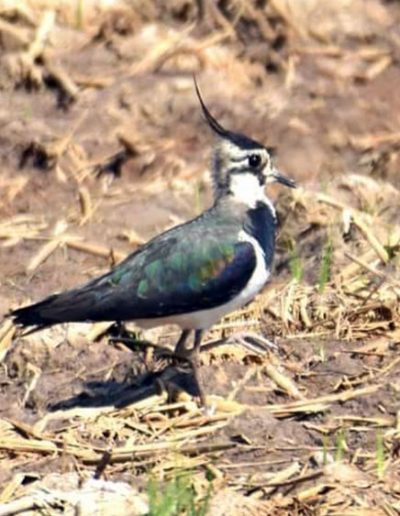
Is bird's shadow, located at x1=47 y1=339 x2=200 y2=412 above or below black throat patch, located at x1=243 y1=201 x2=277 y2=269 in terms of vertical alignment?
below

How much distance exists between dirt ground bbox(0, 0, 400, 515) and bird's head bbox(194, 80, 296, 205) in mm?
668

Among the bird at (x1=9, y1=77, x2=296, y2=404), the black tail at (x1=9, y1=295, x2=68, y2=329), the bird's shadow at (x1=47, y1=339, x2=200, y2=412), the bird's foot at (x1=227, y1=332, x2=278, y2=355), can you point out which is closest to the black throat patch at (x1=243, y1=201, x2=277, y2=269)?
the bird at (x1=9, y1=77, x2=296, y2=404)

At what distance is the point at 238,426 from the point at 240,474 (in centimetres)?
40

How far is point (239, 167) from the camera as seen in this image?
777cm

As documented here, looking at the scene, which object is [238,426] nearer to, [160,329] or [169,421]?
[169,421]

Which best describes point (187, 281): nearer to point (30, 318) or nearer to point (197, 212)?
point (30, 318)

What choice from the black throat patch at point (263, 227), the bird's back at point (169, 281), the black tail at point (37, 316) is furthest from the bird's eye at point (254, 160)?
the black tail at point (37, 316)

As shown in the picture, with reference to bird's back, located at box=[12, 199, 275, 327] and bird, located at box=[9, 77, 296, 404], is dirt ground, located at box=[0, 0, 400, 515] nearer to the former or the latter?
bird, located at box=[9, 77, 296, 404]

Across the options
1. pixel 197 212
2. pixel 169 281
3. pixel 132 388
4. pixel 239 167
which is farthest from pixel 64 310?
pixel 197 212

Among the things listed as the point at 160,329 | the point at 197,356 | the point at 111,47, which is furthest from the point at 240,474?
the point at 111,47

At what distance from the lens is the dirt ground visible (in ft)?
22.8

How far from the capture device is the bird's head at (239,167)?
7742mm

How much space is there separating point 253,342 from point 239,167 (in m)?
0.78

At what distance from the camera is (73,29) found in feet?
38.9
